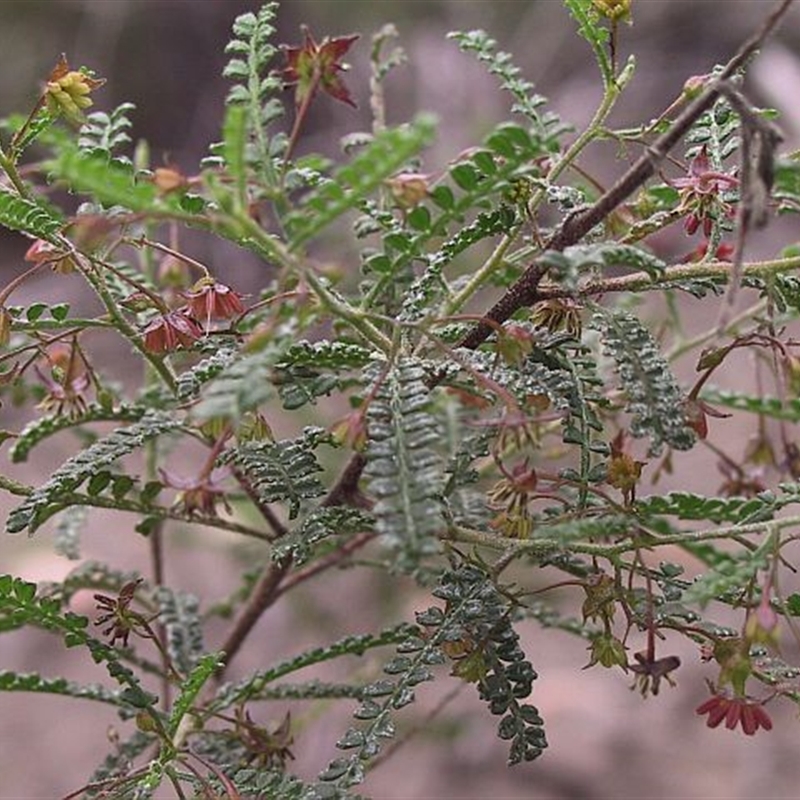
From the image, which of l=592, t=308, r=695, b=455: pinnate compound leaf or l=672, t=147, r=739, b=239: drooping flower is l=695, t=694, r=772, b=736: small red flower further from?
l=672, t=147, r=739, b=239: drooping flower

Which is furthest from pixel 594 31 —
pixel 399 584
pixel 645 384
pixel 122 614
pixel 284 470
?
pixel 399 584

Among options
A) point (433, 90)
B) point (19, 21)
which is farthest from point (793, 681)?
point (19, 21)

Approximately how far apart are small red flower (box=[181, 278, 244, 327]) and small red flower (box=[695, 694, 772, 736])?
39 centimetres

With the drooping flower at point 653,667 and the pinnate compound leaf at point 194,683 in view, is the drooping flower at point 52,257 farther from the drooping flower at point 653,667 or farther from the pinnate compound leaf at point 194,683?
the drooping flower at point 653,667

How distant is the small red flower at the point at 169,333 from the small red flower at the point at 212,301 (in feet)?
0.04

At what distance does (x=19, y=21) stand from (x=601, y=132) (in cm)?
349

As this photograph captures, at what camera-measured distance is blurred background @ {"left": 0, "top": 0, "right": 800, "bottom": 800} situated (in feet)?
6.40

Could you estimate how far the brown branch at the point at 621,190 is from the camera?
2.02 ft

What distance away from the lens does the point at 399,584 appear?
2.01 metres

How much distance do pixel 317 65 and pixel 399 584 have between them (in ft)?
4.75

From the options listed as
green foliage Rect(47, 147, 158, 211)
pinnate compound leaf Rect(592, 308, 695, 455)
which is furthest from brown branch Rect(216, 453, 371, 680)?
green foliage Rect(47, 147, 158, 211)

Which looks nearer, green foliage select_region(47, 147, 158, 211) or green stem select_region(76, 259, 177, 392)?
green foliage select_region(47, 147, 158, 211)

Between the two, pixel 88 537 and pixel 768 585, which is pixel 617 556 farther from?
pixel 88 537

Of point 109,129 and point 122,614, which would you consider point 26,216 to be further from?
point 122,614
